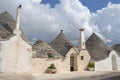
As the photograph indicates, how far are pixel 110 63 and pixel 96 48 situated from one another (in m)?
4.19

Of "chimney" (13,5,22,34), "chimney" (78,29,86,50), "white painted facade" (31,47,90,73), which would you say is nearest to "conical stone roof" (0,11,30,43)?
"chimney" (13,5,22,34)

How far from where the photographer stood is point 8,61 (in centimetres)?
2447

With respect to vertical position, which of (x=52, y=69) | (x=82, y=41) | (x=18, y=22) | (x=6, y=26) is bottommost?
(x=52, y=69)

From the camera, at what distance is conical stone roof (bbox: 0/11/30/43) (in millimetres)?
25620

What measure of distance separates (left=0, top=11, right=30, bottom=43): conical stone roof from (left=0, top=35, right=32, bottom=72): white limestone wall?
3.01 ft

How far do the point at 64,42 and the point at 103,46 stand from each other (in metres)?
8.63

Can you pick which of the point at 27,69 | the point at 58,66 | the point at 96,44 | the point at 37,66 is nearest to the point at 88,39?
the point at 96,44

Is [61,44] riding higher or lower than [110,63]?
higher

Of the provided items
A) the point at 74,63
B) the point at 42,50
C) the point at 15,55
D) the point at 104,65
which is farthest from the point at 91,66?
the point at 15,55

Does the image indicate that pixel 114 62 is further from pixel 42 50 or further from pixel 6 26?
pixel 6 26

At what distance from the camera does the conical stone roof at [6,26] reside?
25.6 meters

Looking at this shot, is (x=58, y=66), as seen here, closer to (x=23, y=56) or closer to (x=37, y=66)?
(x=37, y=66)

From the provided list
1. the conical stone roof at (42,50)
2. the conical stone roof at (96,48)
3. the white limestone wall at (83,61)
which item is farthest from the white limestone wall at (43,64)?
the conical stone roof at (96,48)

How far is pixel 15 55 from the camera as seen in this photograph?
25031 mm
